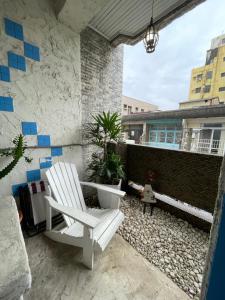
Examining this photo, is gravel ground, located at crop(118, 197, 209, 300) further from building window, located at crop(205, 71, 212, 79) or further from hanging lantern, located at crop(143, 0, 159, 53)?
building window, located at crop(205, 71, 212, 79)

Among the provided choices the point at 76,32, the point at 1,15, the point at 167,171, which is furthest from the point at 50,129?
the point at 167,171

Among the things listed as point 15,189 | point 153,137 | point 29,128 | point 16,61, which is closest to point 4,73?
point 16,61

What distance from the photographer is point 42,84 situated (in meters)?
1.94

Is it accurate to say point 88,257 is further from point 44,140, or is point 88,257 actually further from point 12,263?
point 44,140

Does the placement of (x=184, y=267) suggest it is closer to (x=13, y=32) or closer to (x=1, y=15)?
(x=13, y=32)

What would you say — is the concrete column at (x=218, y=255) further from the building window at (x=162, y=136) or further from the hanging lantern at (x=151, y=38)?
the building window at (x=162, y=136)

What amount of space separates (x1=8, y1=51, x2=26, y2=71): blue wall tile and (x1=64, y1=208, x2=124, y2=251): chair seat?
203 centimetres

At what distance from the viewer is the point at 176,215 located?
225 centimetres

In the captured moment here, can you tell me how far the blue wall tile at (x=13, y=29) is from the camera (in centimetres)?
160

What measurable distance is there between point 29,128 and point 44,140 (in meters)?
0.26

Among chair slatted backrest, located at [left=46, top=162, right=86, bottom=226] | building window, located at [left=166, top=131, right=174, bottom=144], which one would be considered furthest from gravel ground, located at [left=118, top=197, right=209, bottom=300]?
building window, located at [left=166, top=131, right=174, bottom=144]

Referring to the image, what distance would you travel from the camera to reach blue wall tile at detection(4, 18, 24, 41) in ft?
5.24

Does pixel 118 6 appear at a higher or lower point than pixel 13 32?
higher

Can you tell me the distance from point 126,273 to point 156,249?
0.48 m
